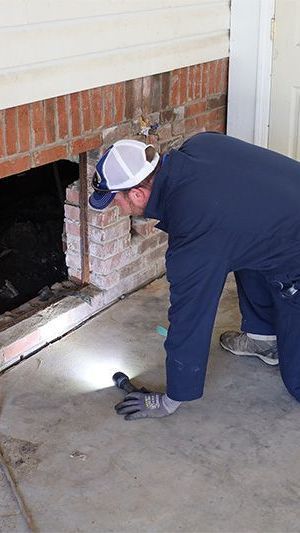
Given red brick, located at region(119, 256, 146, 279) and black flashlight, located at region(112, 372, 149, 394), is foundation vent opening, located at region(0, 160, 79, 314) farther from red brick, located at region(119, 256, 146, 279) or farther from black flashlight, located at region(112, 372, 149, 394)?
black flashlight, located at region(112, 372, 149, 394)

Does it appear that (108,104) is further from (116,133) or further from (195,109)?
(195,109)

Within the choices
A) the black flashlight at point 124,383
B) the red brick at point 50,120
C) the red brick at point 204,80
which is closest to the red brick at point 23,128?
the red brick at point 50,120

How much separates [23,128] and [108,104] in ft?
1.72

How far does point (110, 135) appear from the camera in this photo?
3.29 meters

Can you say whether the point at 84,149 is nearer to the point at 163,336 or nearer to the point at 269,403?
the point at 163,336

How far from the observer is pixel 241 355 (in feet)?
10.5

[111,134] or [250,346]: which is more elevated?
[111,134]

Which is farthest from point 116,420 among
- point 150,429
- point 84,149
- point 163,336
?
Result: point 84,149

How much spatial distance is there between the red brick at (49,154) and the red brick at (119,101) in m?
0.36

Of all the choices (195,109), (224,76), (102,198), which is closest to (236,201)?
(102,198)

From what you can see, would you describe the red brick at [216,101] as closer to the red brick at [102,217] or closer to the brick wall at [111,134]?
the brick wall at [111,134]

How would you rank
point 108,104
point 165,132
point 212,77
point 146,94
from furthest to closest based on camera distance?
point 212,77
point 165,132
point 146,94
point 108,104

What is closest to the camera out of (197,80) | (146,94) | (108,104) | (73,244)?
(108,104)

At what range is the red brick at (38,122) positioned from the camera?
2869mm
